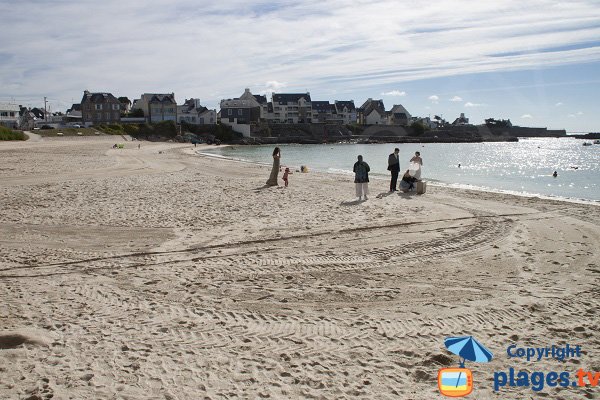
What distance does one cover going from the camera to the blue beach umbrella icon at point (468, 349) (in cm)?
538

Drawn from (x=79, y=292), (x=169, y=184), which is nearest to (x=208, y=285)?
(x=79, y=292)

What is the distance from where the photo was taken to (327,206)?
1541cm

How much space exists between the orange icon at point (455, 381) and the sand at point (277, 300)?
0.30 feet

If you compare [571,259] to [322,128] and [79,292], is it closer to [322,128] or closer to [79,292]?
[79,292]

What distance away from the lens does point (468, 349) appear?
5.55m

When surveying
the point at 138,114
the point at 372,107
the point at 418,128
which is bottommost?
the point at 418,128

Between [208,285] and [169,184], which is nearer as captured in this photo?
[208,285]

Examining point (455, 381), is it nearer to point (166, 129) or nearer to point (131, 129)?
point (131, 129)

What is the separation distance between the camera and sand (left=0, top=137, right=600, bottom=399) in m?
4.80

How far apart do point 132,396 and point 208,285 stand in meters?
3.13

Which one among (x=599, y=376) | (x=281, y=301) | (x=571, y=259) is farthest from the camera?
(x=571, y=259)

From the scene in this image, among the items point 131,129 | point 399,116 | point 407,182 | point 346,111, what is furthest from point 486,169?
point 399,116

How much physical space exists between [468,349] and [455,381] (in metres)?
0.75

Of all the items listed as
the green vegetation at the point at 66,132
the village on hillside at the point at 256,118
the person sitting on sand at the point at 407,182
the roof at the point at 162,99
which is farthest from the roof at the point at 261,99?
the person sitting on sand at the point at 407,182
